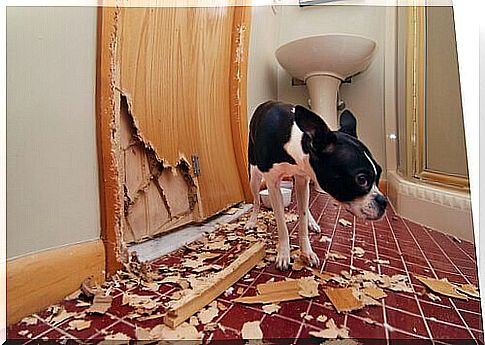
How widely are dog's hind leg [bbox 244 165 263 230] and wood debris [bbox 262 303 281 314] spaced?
166 mm

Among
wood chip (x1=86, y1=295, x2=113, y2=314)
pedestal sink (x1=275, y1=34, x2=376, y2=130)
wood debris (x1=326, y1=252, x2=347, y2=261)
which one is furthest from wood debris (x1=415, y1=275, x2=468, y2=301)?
wood chip (x1=86, y1=295, x2=113, y2=314)

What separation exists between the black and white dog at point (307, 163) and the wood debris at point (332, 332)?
0.45 ft

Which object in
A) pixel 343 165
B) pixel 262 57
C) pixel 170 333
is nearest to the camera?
pixel 170 333

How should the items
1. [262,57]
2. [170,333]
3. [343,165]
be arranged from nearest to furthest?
1. [170,333]
2. [343,165]
3. [262,57]

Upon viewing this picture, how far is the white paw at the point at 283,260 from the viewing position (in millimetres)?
588

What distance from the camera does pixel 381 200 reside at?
0.57 metres

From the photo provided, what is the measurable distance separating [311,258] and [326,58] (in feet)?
1.11

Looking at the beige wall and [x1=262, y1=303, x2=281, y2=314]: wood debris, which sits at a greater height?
the beige wall

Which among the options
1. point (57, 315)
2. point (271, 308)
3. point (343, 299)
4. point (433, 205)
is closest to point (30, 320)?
point (57, 315)

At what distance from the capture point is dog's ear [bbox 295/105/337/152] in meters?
0.56

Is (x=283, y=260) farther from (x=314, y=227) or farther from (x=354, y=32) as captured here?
(x=354, y=32)

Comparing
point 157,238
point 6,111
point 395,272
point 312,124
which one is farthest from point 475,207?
point 6,111

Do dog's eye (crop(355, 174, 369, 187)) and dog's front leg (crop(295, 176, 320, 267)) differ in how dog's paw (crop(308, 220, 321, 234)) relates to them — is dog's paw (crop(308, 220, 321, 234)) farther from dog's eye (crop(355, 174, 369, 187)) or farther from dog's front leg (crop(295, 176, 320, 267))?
dog's eye (crop(355, 174, 369, 187))

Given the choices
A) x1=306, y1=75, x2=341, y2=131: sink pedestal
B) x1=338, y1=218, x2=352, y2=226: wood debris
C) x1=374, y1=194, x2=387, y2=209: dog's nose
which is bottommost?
x1=338, y1=218, x2=352, y2=226: wood debris
